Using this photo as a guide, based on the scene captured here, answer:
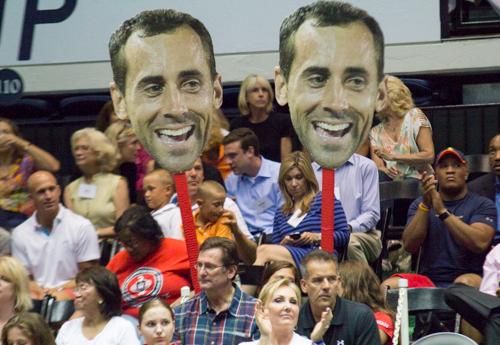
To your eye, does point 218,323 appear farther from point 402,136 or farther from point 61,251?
point 402,136

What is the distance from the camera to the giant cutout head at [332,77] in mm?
11734

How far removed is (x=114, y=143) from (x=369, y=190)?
2.05m

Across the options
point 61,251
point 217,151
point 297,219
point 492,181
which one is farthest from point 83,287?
point 492,181

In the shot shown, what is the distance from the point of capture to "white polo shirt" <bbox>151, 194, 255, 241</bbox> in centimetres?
1272

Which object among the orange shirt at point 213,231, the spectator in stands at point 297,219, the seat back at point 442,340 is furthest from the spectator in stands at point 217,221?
the seat back at point 442,340

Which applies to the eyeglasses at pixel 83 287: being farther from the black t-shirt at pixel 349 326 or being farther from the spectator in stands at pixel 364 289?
the spectator in stands at pixel 364 289

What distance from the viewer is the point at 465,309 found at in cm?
1113

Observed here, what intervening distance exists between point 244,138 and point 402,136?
1.10 meters

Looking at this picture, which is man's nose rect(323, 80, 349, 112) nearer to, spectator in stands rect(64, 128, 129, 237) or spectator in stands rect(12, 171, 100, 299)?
spectator in stands rect(12, 171, 100, 299)

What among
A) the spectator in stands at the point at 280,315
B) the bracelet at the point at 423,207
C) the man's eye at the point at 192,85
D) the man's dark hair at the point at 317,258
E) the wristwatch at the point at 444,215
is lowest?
the spectator in stands at the point at 280,315

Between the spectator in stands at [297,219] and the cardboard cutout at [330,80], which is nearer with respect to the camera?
the cardboard cutout at [330,80]

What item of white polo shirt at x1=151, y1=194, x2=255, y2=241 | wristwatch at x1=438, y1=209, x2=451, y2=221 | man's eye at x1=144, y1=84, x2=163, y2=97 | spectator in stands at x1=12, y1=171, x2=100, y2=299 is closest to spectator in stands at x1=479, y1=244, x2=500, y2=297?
wristwatch at x1=438, y1=209, x2=451, y2=221

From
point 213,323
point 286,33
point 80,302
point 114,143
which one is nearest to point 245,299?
point 213,323

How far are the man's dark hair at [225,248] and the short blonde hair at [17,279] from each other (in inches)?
53.5
